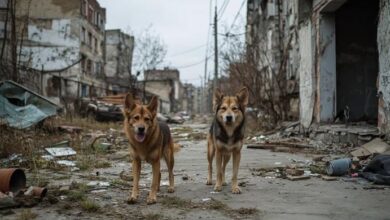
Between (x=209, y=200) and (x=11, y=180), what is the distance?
268 cm

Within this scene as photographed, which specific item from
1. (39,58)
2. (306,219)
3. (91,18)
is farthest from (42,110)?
(91,18)

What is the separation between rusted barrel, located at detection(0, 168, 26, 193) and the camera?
6.24 meters

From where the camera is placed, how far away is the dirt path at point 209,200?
553cm

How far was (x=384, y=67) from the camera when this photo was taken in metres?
11.1

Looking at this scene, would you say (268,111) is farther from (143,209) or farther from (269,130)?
(143,209)

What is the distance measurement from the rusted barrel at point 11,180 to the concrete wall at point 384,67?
809 centimetres

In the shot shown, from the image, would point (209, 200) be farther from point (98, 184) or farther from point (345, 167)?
point (345, 167)

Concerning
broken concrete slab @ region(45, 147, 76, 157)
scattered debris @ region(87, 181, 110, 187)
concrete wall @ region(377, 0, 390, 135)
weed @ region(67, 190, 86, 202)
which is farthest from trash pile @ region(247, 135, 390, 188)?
broken concrete slab @ region(45, 147, 76, 157)

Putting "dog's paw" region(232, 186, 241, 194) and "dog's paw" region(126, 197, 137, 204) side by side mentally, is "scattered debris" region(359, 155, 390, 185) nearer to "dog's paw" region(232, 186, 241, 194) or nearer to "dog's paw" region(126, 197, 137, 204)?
"dog's paw" region(232, 186, 241, 194)

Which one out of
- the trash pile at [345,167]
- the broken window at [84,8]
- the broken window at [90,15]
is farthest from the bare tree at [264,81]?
the broken window at [90,15]

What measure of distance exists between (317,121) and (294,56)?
6376 mm

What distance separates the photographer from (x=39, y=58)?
43.0 metres

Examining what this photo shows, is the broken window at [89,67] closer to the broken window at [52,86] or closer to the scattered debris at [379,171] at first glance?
the broken window at [52,86]

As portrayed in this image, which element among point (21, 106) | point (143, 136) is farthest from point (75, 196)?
point (21, 106)
